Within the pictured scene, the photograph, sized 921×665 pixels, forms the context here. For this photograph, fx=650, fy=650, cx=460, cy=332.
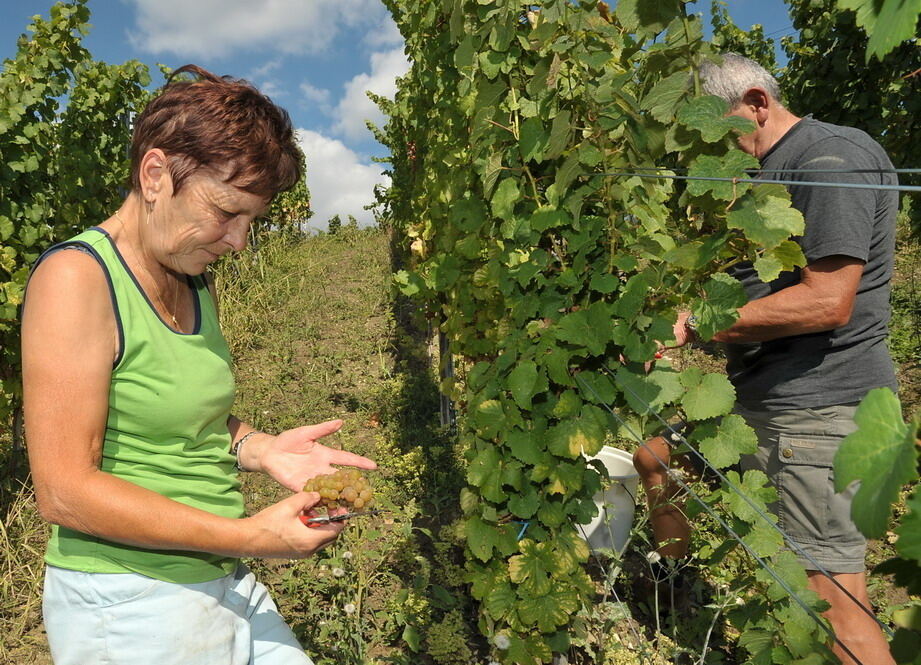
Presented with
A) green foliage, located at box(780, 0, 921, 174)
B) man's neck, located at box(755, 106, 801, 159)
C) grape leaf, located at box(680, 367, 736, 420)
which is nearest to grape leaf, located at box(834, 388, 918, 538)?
grape leaf, located at box(680, 367, 736, 420)

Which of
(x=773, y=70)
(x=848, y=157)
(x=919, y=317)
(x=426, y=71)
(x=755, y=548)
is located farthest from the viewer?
(x=773, y=70)

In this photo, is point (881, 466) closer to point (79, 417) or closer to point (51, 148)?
point (79, 417)

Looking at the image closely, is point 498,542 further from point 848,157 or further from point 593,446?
point 848,157

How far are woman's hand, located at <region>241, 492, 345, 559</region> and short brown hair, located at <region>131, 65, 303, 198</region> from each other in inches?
26.0

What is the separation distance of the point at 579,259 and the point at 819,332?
33.2 inches

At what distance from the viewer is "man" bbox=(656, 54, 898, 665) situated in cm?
186

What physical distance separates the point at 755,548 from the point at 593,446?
1.70ft


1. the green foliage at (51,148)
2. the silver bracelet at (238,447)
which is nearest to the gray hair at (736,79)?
the silver bracelet at (238,447)

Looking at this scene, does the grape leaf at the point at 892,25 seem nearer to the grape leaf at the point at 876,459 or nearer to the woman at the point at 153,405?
the grape leaf at the point at 876,459

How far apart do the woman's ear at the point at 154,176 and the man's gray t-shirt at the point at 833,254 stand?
1.65m

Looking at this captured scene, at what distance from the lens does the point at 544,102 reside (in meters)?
1.71

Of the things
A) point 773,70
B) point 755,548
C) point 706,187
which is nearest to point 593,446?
point 755,548

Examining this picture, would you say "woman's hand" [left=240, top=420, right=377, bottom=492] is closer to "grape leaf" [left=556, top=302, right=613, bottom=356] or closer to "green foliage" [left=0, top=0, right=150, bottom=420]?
"grape leaf" [left=556, top=302, right=613, bottom=356]

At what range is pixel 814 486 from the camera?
6.60 feet
